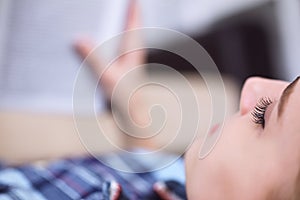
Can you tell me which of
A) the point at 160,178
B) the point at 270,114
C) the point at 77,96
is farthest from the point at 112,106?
the point at 270,114

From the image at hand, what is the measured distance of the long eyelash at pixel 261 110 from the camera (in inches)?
14.4

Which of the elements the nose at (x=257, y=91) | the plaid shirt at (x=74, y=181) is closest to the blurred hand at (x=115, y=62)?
the plaid shirt at (x=74, y=181)

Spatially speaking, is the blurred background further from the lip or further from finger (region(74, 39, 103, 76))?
the lip

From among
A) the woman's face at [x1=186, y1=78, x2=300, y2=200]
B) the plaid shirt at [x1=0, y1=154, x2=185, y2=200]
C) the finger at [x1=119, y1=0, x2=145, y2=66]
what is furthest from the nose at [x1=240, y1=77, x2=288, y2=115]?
the finger at [x1=119, y1=0, x2=145, y2=66]

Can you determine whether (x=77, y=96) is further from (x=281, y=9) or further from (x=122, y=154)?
(x=281, y=9)

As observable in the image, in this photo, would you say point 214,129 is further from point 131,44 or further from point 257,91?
point 131,44

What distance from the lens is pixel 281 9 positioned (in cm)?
78

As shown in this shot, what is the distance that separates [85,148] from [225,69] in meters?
0.26

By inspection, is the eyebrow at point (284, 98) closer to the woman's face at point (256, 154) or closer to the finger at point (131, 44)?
the woman's face at point (256, 154)

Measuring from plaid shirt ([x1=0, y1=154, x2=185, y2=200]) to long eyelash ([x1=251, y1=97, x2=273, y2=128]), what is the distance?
5.3 inches

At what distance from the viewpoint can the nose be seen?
38 centimetres

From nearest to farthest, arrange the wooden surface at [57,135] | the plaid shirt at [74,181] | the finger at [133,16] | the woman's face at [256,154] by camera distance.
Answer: the woman's face at [256,154] < the plaid shirt at [74,181] < the wooden surface at [57,135] < the finger at [133,16]

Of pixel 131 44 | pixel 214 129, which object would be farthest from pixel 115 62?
pixel 214 129

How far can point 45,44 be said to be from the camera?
649 millimetres
